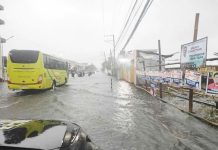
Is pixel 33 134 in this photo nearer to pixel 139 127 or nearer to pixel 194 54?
pixel 139 127

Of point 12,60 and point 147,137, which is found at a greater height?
point 12,60

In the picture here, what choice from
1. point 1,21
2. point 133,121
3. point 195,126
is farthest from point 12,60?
point 1,21

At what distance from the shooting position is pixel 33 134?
3.62 metres

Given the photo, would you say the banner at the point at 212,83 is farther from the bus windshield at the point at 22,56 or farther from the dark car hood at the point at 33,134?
the bus windshield at the point at 22,56

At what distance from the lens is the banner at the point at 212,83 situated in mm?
8188

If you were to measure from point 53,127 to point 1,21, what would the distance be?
4696 centimetres

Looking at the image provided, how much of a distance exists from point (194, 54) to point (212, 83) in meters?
1.83

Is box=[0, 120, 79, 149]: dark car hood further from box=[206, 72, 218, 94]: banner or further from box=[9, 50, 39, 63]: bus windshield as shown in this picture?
box=[9, 50, 39, 63]: bus windshield

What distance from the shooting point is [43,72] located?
19.4 metres

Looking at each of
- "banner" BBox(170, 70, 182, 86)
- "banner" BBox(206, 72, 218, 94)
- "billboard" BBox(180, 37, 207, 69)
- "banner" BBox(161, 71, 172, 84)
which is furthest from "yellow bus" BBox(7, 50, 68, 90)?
"banner" BBox(206, 72, 218, 94)

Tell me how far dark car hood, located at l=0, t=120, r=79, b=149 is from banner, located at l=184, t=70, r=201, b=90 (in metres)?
6.23

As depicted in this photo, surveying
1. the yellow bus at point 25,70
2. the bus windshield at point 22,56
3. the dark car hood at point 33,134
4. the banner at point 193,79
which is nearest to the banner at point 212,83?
the banner at point 193,79

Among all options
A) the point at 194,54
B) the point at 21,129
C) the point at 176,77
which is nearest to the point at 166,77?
the point at 176,77

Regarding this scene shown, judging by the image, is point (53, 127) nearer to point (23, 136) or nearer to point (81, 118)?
point (23, 136)
